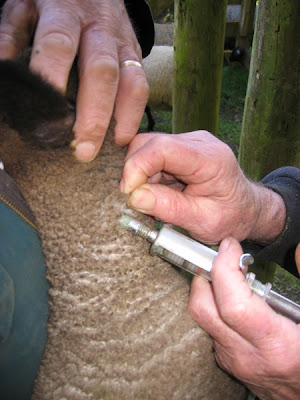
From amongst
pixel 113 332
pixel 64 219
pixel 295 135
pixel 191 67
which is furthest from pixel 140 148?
pixel 191 67

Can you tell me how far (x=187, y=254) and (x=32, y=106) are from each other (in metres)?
0.42

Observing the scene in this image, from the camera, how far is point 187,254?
0.76m

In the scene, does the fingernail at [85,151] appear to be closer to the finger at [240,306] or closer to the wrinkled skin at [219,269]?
the wrinkled skin at [219,269]

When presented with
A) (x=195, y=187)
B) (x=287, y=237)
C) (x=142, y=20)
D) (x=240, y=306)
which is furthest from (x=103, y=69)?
(x=287, y=237)

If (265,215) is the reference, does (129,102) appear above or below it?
above

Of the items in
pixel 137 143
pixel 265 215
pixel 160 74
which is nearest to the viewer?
pixel 137 143

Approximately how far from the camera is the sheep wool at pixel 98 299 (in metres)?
0.70

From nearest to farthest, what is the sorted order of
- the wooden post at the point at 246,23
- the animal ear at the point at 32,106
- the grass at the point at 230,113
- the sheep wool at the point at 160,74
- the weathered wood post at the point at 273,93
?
the animal ear at the point at 32,106, the weathered wood post at the point at 273,93, the sheep wool at the point at 160,74, the grass at the point at 230,113, the wooden post at the point at 246,23

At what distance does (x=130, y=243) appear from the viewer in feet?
2.49

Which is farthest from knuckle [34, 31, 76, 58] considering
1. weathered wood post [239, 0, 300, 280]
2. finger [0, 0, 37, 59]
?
weathered wood post [239, 0, 300, 280]

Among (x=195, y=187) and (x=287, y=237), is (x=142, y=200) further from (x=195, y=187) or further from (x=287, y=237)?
(x=287, y=237)

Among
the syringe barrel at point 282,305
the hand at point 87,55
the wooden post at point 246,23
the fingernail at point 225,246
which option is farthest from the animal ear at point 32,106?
the wooden post at point 246,23

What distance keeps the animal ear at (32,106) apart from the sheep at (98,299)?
0.12ft

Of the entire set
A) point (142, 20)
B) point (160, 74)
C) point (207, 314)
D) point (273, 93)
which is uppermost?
point (142, 20)
